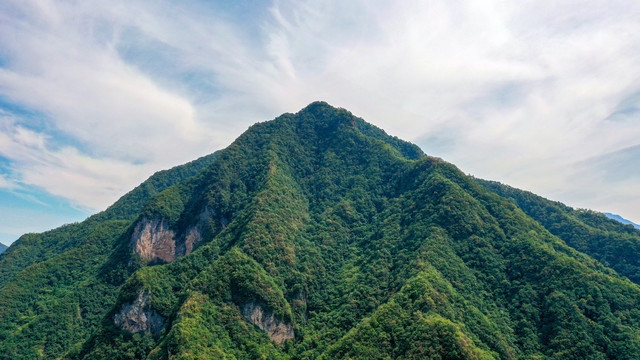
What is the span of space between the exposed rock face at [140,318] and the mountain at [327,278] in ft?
1.10

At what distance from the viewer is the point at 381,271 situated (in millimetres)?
112188

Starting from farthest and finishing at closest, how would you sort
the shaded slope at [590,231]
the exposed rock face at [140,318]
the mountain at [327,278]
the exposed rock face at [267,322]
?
the shaded slope at [590,231] → the exposed rock face at [140,318] → the exposed rock face at [267,322] → the mountain at [327,278]

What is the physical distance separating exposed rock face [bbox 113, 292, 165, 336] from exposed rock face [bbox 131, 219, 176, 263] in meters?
47.9

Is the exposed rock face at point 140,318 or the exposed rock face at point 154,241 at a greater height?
the exposed rock face at point 154,241

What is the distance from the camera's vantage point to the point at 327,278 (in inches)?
4941

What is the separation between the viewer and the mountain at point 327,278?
81.9 m

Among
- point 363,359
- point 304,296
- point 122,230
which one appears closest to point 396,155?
point 304,296

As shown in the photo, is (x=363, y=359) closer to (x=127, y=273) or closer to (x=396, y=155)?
(x=127, y=273)

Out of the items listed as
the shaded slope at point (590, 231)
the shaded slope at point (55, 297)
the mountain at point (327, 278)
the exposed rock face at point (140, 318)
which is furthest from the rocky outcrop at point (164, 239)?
the shaded slope at point (590, 231)

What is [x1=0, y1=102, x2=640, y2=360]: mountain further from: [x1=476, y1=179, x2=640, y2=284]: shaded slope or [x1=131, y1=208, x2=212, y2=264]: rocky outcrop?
[x1=476, y1=179, x2=640, y2=284]: shaded slope

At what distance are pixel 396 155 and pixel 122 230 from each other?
15735 cm

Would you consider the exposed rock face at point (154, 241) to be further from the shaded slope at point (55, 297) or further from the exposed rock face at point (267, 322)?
the exposed rock face at point (267, 322)

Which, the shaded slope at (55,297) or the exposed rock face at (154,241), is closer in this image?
the shaded slope at (55,297)

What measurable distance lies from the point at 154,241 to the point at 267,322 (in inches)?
3318
